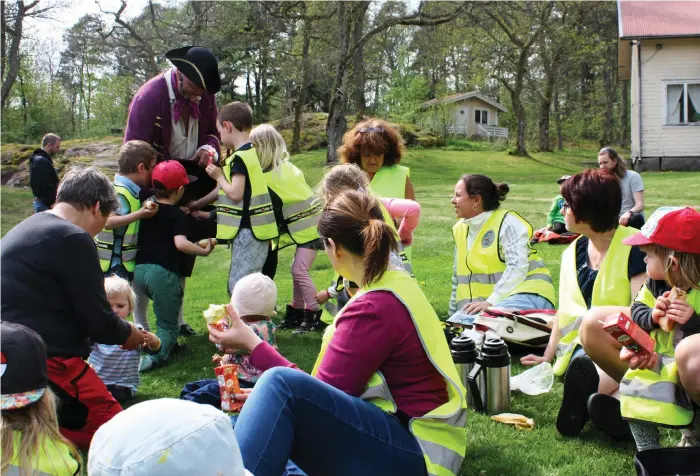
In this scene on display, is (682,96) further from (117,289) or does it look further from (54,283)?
(54,283)

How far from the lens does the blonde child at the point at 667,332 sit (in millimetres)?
3184

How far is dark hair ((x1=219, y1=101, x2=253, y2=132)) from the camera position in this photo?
6098 mm

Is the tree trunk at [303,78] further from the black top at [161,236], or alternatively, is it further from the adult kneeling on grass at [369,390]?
the adult kneeling on grass at [369,390]

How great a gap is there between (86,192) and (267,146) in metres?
2.46

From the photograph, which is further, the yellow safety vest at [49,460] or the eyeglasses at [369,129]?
the eyeglasses at [369,129]

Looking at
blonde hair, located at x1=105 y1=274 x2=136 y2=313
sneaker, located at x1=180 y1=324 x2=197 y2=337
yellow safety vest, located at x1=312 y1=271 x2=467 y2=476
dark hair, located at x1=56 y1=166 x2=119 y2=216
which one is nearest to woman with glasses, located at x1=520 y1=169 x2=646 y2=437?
yellow safety vest, located at x1=312 y1=271 x2=467 y2=476

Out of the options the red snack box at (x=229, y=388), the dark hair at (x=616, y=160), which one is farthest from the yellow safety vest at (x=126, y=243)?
the dark hair at (x=616, y=160)

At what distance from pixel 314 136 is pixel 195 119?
25.5 meters

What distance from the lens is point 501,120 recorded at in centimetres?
5809

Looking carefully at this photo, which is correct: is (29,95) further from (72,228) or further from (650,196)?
(72,228)

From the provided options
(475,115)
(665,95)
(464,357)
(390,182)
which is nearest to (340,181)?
(464,357)

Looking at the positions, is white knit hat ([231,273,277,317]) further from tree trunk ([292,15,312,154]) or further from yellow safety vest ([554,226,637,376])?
tree trunk ([292,15,312,154])

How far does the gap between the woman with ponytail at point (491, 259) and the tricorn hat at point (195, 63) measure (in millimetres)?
2223

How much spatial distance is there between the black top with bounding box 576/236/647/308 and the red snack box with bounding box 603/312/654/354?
2.94 feet
